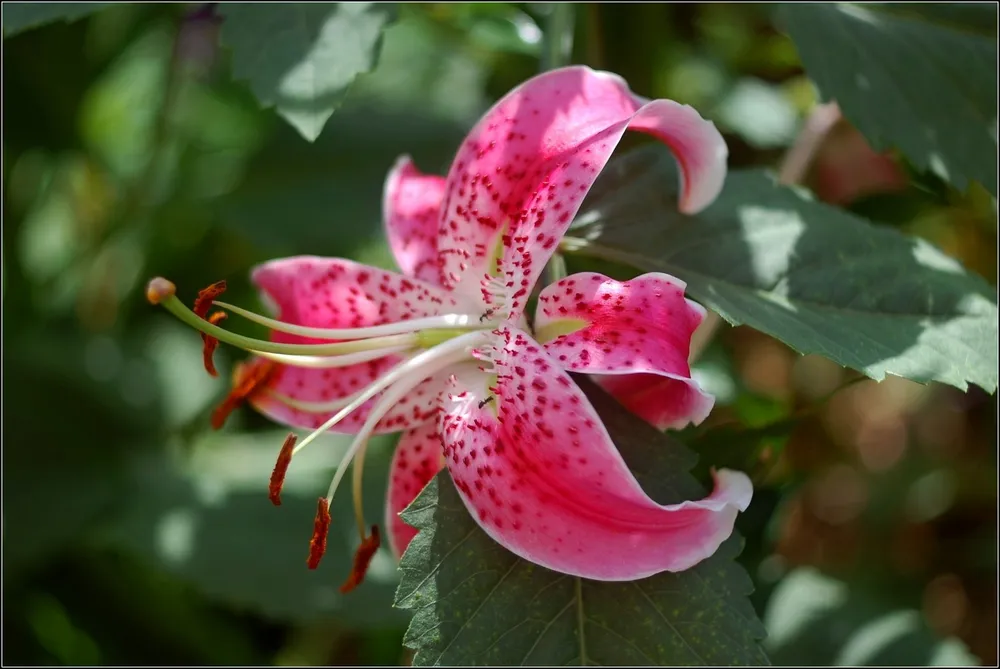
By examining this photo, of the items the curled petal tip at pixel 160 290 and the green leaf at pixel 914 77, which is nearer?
the curled petal tip at pixel 160 290

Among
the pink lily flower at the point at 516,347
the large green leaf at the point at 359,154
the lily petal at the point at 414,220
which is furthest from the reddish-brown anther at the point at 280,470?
the large green leaf at the point at 359,154

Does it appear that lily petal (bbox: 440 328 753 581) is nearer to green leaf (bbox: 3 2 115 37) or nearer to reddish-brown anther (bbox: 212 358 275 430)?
reddish-brown anther (bbox: 212 358 275 430)

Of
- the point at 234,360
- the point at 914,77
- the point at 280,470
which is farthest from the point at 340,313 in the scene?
the point at 234,360

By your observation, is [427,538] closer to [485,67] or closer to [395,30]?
[485,67]

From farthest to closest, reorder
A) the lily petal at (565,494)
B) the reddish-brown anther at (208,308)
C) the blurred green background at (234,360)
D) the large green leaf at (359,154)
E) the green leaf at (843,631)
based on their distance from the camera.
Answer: the large green leaf at (359,154) → the blurred green background at (234,360) → the green leaf at (843,631) → the reddish-brown anther at (208,308) → the lily petal at (565,494)

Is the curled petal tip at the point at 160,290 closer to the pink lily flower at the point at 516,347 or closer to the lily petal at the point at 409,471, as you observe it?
the pink lily flower at the point at 516,347

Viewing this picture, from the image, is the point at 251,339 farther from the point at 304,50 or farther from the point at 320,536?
the point at 304,50
